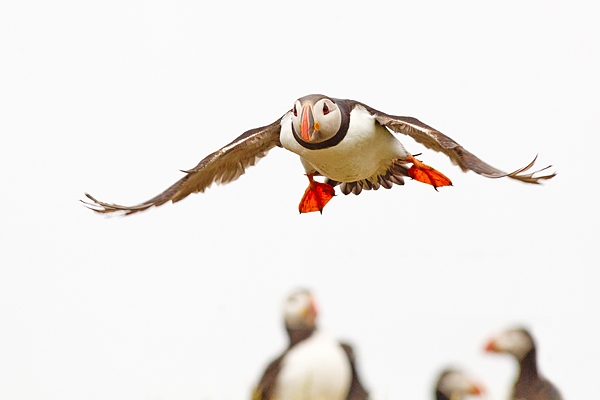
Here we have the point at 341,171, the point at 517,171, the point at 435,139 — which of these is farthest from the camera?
the point at 341,171

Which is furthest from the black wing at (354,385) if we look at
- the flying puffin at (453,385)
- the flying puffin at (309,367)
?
the flying puffin at (453,385)

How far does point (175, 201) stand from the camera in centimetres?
1006

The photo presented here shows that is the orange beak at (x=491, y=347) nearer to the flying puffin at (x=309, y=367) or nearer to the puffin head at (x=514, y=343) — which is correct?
the puffin head at (x=514, y=343)

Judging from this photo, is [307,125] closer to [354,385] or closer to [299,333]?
[354,385]

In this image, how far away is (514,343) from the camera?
13.1 meters

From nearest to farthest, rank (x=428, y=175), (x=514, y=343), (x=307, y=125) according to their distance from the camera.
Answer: (x=307, y=125) < (x=428, y=175) < (x=514, y=343)

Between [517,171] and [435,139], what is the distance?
87cm

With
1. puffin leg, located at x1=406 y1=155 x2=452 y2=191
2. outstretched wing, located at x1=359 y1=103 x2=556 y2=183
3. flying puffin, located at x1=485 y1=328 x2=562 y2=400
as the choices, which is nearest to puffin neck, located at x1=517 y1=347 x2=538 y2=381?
flying puffin, located at x1=485 y1=328 x2=562 y2=400

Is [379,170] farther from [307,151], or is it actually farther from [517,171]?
[517,171]

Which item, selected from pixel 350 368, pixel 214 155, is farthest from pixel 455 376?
pixel 214 155

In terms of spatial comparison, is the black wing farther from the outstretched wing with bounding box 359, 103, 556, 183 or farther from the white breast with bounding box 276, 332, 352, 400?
the outstretched wing with bounding box 359, 103, 556, 183

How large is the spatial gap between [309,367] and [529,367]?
2.13 meters

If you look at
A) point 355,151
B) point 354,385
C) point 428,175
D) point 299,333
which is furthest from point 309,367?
point 355,151

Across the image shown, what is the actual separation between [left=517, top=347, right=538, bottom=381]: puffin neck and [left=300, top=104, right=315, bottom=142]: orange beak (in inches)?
170
